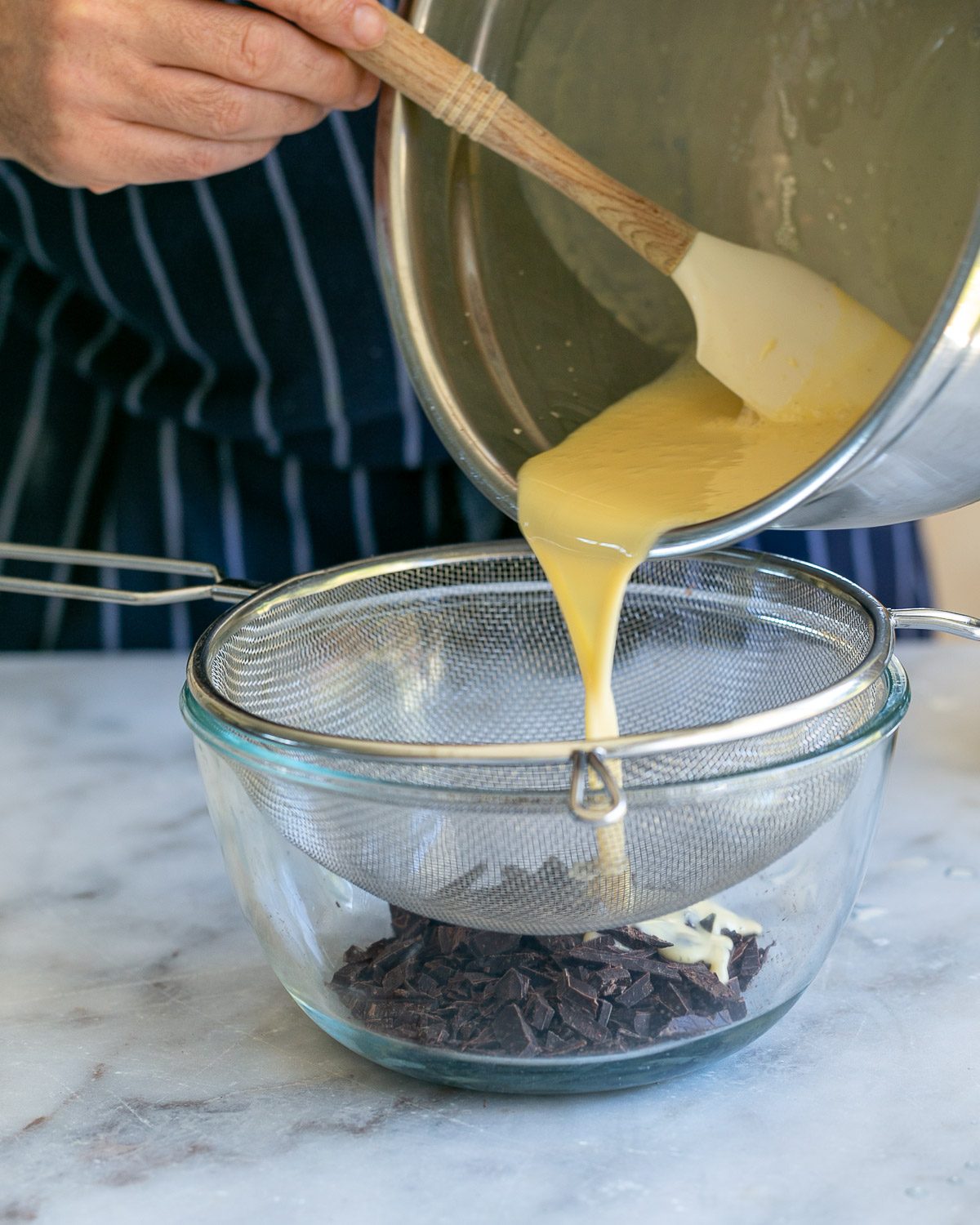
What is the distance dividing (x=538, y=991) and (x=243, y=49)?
71 cm

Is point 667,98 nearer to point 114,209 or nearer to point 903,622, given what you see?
point 903,622

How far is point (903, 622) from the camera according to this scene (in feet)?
3.43

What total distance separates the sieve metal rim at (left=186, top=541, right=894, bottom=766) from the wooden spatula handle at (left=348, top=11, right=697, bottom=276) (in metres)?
0.29

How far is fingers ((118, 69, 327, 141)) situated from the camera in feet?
3.50

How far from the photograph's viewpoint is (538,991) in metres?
0.92

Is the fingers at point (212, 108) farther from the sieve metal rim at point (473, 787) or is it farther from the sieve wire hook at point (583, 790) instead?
the sieve wire hook at point (583, 790)

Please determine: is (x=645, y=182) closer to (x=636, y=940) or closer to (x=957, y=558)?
(x=636, y=940)

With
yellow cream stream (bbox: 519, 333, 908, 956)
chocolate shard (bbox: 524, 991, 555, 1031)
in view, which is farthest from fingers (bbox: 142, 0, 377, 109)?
chocolate shard (bbox: 524, 991, 555, 1031)

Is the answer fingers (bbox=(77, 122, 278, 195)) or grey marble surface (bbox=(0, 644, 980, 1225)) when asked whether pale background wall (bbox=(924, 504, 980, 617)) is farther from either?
fingers (bbox=(77, 122, 278, 195))

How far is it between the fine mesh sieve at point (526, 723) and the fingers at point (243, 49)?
406 mm

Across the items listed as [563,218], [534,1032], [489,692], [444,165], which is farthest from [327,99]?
[534,1032]

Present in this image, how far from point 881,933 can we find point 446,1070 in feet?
1.29

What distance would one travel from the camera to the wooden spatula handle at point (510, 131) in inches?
40.5

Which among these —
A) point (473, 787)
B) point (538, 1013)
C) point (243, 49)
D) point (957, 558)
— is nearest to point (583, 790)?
point (473, 787)
